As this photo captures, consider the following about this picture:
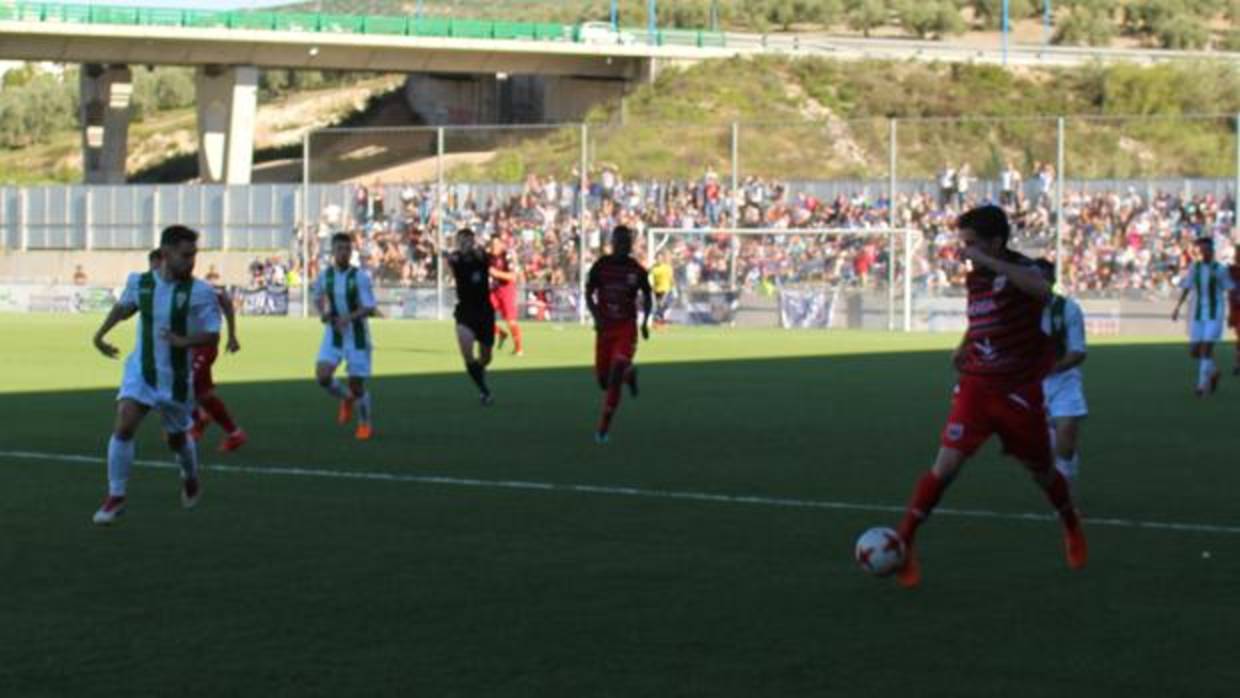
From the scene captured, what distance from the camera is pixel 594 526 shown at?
12719mm

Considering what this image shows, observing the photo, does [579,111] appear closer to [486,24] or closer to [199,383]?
[486,24]

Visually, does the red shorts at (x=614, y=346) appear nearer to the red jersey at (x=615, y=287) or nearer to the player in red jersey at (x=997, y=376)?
the red jersey at (x=615, y=287)

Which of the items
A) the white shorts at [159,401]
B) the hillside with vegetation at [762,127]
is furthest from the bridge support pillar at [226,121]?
the white shorts at [159,401]

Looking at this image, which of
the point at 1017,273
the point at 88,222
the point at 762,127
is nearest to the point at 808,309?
the point at 762,127

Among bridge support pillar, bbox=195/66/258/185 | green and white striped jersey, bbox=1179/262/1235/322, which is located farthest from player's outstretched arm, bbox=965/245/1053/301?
bridge support pillar, bbox=195/66/258/185

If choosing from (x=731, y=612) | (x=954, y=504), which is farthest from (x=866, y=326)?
(x=731, y=612)

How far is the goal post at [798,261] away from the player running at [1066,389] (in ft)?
108

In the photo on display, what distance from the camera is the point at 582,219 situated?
5028cm

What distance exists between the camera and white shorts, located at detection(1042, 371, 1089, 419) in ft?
44.1

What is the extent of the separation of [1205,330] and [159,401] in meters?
16.5

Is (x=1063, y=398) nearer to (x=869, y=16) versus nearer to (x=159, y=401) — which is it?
(x=159, y=401)

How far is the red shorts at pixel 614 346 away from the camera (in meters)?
19.2

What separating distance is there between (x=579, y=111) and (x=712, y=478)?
6583 centimetres

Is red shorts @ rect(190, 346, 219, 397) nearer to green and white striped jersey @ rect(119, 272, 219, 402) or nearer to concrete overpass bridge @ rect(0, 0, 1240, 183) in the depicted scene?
green and white striped jersey @ rect(119, 272, 219, 402)
